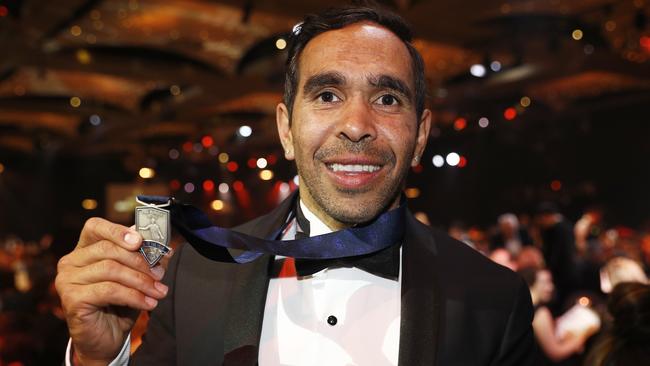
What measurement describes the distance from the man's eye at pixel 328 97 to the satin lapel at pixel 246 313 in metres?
0.40

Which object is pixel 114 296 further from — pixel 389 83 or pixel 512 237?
pixel 512 237

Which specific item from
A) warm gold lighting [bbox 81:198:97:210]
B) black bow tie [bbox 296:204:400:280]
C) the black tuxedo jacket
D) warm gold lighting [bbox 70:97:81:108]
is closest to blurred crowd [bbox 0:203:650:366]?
the black tuxedo jacket

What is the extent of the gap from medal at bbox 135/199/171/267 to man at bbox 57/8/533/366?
216mm

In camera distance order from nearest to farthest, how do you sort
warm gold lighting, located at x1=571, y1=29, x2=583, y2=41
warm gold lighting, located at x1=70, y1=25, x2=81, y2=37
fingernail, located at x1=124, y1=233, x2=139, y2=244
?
fingernail, located at x1=124, y1=233, x2=139, y2=244 < warm gold lighting, located at x1=571, y1=29, x2=583, y2=41 < warm gold lighting, located at x1=70, y1=25, x2=81, y2=37

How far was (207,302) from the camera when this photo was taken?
1.51m

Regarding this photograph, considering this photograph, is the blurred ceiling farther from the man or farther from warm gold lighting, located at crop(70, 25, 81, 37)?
the man

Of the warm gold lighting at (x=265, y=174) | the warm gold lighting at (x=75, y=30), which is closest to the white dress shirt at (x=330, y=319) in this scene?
the warm gold lighting at (x=265, y=174)

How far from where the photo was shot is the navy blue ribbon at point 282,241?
1330 millimetres

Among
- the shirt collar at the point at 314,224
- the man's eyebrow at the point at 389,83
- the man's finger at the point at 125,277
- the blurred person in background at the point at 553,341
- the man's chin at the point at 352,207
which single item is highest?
the man's eyebrow at the point at 389,83

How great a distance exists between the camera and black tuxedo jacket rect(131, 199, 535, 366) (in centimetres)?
143

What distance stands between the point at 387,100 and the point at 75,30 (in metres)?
6.51

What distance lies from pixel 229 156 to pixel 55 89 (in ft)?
18.9

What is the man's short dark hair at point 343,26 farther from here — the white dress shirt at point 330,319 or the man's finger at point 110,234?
the man's finger at point 110,234

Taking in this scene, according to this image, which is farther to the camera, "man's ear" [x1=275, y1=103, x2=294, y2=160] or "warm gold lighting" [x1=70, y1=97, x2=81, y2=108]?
"warm gold lighting" [x1=70, y1=97, x2=81, y2=108]
